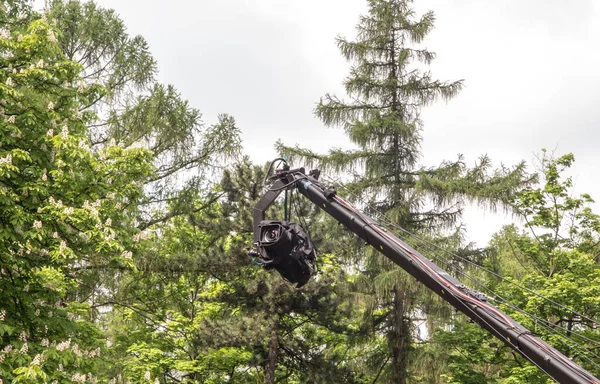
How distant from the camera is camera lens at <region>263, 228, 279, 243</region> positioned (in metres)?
6.64

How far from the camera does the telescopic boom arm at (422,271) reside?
486cm

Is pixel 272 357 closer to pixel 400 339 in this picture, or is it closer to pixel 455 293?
pixel 400 339

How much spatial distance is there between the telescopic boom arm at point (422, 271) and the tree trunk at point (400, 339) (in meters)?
10.0

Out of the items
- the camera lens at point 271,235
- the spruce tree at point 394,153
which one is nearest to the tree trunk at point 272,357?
the spruce tree at point 394,153

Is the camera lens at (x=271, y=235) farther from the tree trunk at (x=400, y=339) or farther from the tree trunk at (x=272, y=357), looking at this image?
the tree trunk at (x=400, y=339)

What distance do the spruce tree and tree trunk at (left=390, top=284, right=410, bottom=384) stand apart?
0.03 metres

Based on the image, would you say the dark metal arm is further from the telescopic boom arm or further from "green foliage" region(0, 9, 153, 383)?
"green foliage" region(0, 9, 153, 383)

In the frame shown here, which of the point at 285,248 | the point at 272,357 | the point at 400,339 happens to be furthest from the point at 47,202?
the point at 400,339

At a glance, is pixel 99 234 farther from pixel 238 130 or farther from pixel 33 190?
pixel 238 130

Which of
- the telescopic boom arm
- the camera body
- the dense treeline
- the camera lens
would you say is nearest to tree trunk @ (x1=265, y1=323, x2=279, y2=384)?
the dense treeline

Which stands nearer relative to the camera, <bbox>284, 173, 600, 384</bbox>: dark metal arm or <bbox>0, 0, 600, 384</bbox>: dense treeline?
<bbox>284, 173, 600, 384</bbox>: dark metal arm

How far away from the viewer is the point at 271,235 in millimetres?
6699

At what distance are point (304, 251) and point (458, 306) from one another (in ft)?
6.25

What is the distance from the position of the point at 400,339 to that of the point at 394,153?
5634 millimetres
